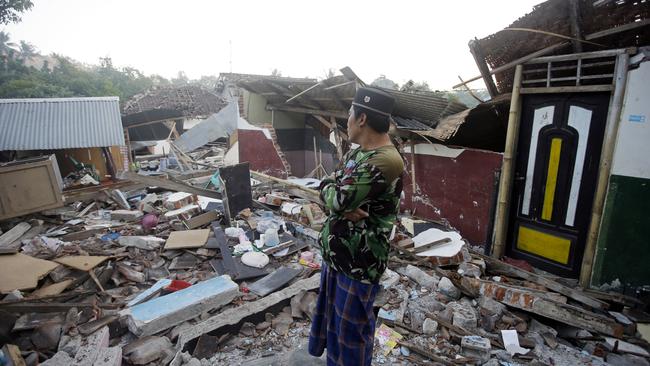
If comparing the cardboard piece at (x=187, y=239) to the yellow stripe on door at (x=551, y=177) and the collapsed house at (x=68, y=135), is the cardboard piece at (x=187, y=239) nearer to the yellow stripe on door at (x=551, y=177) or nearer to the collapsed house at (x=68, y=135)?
the collapsed house at (x=68, y=135)

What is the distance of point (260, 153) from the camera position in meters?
10.3

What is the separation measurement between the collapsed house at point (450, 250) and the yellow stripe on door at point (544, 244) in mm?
28

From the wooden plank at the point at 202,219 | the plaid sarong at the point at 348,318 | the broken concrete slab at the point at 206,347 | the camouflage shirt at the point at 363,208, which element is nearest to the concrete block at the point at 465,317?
the plaid sarong at the point at 348,318

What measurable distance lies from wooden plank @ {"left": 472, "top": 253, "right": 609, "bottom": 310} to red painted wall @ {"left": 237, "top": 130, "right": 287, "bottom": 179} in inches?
264

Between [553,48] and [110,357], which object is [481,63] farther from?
[110,357]

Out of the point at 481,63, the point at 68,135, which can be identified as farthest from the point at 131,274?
the point at 68,135

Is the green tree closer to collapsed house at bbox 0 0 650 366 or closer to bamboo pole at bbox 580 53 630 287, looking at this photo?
collapsed house at bbox 0 0 650 366

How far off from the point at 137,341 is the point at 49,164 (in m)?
4.74

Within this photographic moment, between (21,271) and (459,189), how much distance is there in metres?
6.27

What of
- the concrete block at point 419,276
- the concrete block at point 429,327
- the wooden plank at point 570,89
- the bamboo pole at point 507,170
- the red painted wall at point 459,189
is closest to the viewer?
the concrete block at point 429,327

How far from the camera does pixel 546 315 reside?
349 centimetres

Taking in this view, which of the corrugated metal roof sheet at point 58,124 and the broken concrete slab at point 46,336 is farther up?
the corrugated metal roof sheet at point 58,124

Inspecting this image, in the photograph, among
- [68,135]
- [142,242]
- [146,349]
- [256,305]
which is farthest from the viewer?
[68,135]

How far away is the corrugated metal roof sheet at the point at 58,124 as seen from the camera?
27.8 feet
